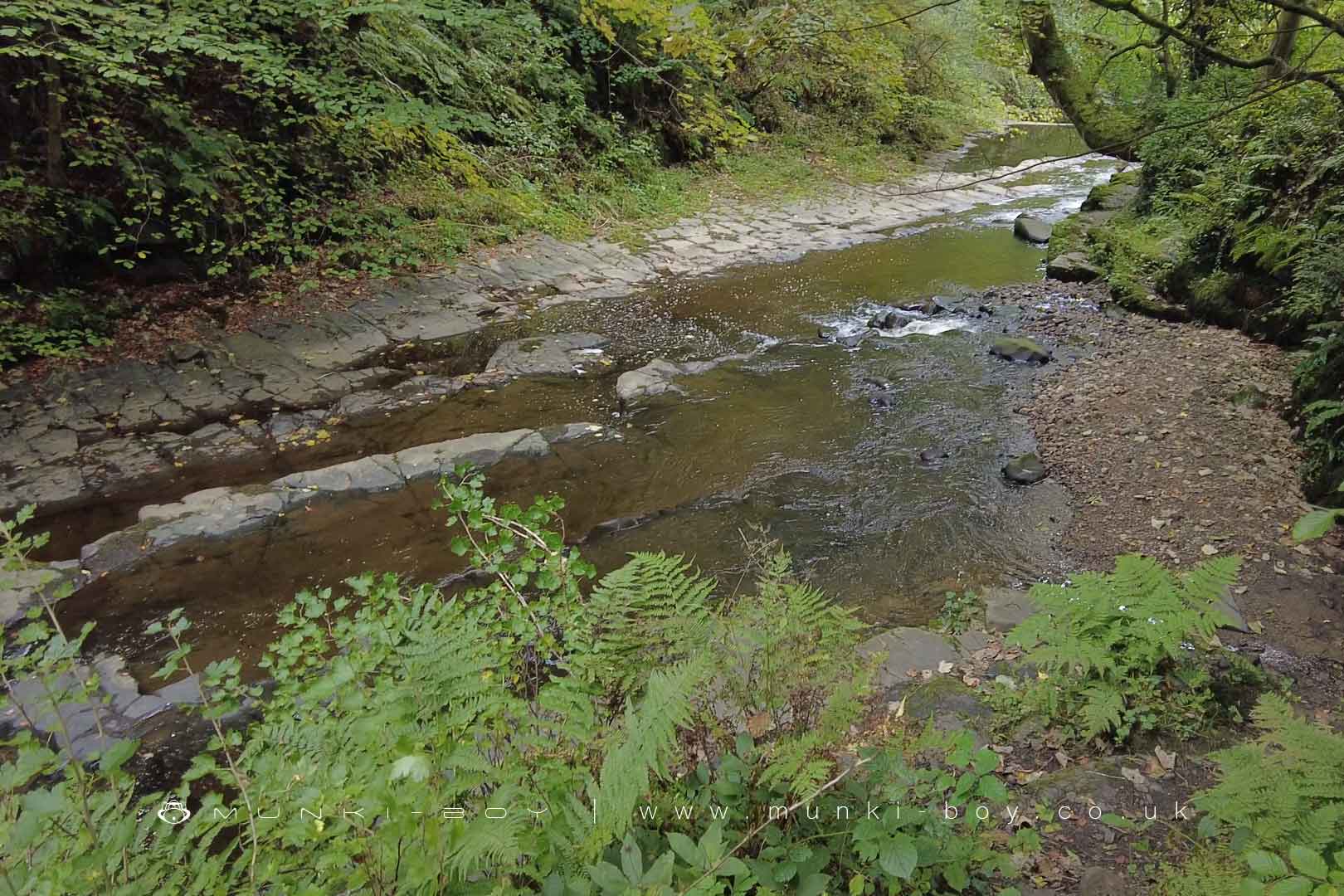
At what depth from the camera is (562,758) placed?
196 cm

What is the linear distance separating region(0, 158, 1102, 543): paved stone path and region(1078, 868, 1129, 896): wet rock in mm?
5015

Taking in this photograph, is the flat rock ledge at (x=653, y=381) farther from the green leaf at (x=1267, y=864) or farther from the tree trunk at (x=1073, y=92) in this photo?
the tree trunk at (x=1073, y=92)

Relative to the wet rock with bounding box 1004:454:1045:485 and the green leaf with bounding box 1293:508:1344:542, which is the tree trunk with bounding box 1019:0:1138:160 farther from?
the green leaf with bounding box 1293:508:1344:542

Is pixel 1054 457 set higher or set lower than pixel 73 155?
lower

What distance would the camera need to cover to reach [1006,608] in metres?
4.56

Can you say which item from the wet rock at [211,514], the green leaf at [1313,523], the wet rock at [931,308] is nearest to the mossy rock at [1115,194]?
the wet rock at [931,308]

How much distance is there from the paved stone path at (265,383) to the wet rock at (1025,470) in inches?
101

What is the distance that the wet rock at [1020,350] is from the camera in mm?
8523

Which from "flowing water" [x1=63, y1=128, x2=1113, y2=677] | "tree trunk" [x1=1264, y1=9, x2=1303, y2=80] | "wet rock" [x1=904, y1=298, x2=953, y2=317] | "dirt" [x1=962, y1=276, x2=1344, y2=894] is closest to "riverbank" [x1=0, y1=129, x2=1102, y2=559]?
"flowing water" [x1=63, y1=128, x2=1113, y2=677]

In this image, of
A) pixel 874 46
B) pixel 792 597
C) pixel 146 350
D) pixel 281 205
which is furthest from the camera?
pixel 281 205

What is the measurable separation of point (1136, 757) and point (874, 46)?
239 inches

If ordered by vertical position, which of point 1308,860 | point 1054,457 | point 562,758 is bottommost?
point 1054,457

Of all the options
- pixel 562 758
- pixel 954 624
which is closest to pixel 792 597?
pixel 562 758

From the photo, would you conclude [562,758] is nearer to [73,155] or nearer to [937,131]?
[73,155]
